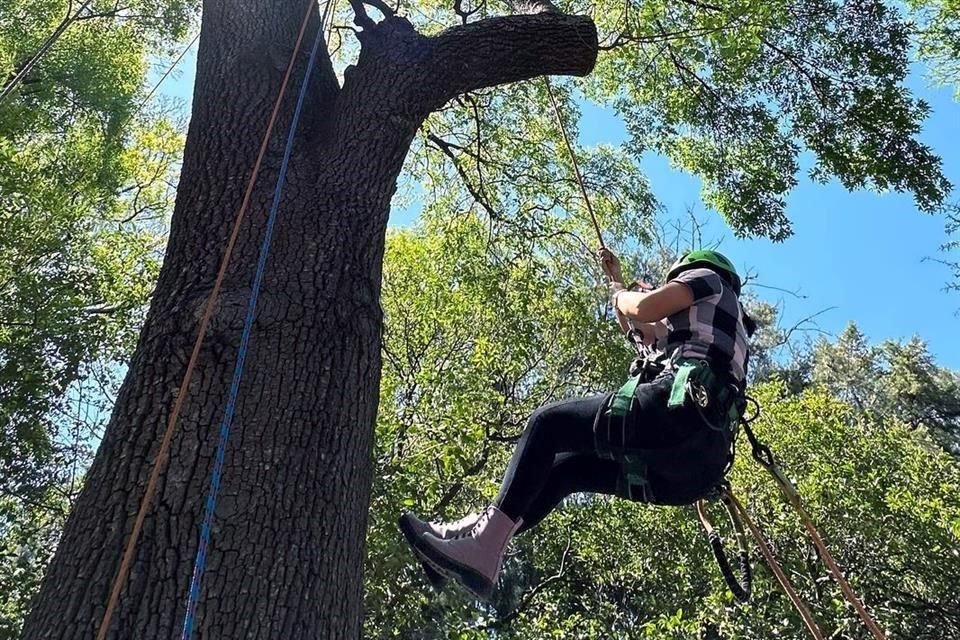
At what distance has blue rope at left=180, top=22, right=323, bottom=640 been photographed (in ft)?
5.25

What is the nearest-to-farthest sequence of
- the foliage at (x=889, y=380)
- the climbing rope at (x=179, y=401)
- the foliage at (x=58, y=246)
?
the climbing rope at (x=179, y=401) → the foliage at (x=58, y=246) → the foliage at (x=889, y=380)

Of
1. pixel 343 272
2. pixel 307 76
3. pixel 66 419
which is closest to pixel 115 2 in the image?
pixel 66 419

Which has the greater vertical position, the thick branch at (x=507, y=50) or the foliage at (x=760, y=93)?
the foliage at (x=760, y=93)

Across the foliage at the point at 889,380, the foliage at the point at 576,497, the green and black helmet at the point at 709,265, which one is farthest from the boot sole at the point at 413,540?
the foliage at the point at 889,380

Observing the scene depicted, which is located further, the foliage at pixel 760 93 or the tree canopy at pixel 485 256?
the foliage at pixel 760 93

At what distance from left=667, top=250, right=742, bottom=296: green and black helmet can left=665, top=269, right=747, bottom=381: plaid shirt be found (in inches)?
2.0

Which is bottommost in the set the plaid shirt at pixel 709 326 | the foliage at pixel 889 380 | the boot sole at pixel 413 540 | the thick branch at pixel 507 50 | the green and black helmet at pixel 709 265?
the boot sole at pixel 413 540

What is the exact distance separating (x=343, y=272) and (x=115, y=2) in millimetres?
6657

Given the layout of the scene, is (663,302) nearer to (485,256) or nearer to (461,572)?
(461,572)

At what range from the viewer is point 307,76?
2.99 m

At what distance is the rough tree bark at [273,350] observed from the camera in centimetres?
170

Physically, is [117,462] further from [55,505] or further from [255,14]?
[55,505]

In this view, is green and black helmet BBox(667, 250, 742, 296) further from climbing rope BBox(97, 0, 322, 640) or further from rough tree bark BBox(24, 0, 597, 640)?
climbing rope BBox(97, 0, 322, 640)

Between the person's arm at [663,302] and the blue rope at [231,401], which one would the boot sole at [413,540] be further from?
the person's arm at [663,302]
